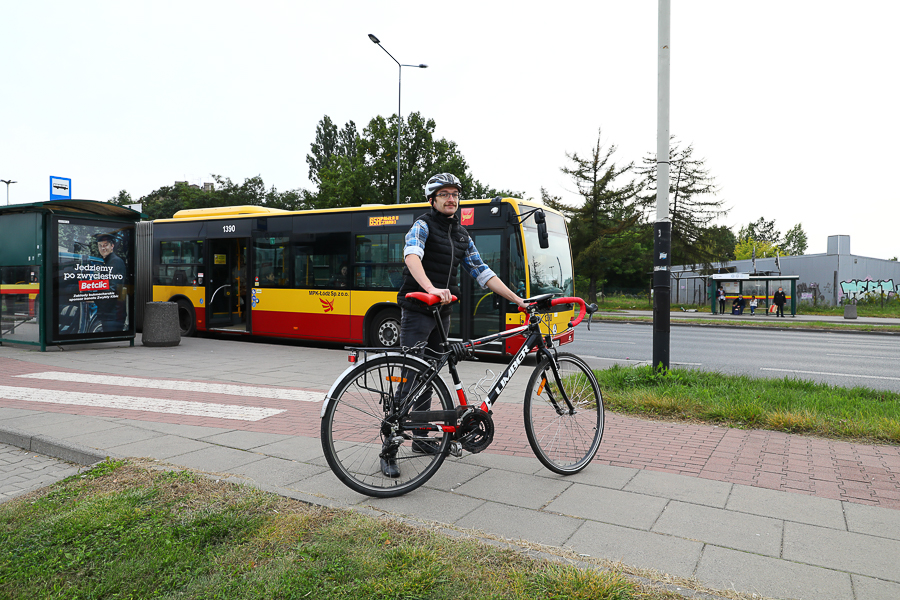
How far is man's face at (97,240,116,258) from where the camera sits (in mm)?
11547

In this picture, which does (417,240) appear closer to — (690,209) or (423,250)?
(423,250)

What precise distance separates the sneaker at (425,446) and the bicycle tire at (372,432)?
0.07 ft

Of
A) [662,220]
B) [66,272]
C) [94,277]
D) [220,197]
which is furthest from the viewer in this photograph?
[220,197]

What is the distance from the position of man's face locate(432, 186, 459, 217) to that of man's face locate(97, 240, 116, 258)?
9.59 metres

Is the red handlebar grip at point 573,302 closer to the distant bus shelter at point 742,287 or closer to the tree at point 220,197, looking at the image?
the distant bus shelter at point 742,287

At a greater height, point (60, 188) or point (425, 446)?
point (60, 188)

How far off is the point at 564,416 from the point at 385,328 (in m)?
7.69

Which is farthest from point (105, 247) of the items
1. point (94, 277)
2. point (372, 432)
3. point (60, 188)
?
point (372, 432)

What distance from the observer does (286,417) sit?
238 inches

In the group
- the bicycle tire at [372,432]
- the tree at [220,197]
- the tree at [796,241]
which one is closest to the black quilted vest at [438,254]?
the bicycle tire at [372,432]

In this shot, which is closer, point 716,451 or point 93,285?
point 716,451

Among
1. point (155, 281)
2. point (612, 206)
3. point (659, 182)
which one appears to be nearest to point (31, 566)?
point (659, 182)

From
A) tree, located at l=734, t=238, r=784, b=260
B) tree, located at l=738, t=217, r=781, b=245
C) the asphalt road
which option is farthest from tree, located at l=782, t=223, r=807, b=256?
the asphalt road

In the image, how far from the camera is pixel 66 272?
1116 centimetres
